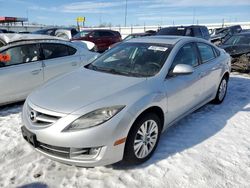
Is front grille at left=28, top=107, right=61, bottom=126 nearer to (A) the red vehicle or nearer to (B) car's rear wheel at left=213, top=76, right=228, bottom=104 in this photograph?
(B) car's rear wheel at left=213, top=76, right=228, bottom=104

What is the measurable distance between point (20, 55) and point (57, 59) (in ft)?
2.64

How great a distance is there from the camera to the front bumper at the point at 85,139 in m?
2.69

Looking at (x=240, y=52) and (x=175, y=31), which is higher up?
(x=175, y=31)

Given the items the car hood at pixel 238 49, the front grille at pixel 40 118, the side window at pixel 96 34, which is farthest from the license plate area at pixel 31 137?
the side window at pixel 96 34

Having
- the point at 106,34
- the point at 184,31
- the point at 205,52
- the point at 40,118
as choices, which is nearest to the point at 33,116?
the point at 40,118

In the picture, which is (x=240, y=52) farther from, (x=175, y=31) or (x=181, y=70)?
(x=181, y=70)

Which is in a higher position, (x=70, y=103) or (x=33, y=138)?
(x=70, y=103)

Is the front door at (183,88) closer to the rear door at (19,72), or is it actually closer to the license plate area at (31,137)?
the license plate area at (31,137)

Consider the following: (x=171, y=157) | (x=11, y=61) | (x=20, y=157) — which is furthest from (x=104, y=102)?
(x=11, y=61)

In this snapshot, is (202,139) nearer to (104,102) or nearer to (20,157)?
(104,102)

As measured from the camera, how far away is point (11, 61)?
5.14m

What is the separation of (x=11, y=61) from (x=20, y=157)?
244 centimetres

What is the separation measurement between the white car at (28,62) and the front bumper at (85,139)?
6.91 feet

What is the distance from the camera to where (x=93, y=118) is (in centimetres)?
274
